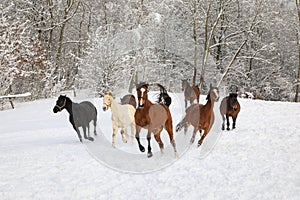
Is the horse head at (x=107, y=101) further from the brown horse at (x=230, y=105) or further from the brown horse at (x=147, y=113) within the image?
the brown horse at (x=230, y=105)

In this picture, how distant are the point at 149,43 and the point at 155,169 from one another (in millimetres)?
5947

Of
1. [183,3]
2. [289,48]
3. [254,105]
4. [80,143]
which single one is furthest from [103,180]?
[289,48]

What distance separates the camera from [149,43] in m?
9.88

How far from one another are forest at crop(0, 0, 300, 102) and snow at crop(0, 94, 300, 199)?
12.2 ft

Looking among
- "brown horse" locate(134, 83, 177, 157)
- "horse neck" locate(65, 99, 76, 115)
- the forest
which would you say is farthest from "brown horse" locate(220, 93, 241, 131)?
"horse neck" locate(65, 99, 76, 115)

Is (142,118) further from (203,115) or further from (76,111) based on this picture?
(76,111)

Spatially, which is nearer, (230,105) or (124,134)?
(124,134)

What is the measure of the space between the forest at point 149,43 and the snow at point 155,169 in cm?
372

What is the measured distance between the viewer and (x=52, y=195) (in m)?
4.03

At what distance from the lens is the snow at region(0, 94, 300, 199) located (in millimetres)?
4070

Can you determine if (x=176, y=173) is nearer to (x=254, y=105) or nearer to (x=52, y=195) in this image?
(x=52, y=195)

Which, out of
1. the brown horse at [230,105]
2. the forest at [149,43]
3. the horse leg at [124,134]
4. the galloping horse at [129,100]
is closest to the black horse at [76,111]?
the horse leg at [124,134]

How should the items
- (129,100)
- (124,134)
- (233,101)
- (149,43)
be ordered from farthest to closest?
(149,43)
(233,101)
(124,134)
(129,100)

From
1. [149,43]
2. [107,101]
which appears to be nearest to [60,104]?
[107,101]
